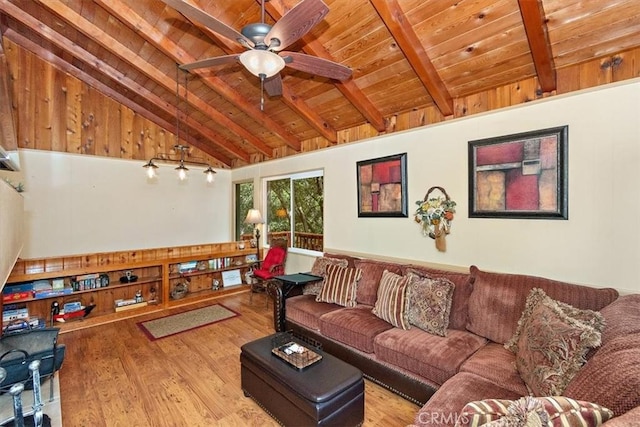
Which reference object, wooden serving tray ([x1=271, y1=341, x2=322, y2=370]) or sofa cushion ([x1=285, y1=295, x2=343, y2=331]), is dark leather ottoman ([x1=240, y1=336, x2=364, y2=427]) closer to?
wooden serving tray ([x1=271, y1=341, x2=322, y2=370])

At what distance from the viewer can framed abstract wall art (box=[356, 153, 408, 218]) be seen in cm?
348

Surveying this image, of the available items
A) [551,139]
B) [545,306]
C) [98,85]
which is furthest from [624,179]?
[98,85]

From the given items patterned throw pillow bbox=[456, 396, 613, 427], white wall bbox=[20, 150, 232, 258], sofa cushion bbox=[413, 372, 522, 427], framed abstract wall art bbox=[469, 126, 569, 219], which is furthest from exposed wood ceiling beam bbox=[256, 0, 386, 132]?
white wall bbox=[20, 150, 232, 258]

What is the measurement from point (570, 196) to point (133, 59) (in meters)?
4.93

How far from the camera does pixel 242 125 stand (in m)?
5.04

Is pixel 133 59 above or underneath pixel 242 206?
above

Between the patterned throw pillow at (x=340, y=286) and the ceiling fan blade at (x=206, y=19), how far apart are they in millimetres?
2453

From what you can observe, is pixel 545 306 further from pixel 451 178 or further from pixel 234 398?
pixel 234 398

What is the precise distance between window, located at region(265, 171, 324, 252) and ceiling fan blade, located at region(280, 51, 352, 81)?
2.38 metres

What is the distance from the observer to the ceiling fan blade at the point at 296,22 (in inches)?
62.2

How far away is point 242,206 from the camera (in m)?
6.66

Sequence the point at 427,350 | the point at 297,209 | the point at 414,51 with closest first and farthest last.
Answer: the point at 427,350, the point at 414,51, the point at 297,209

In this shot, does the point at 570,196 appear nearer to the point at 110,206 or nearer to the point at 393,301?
the point at 393,301
